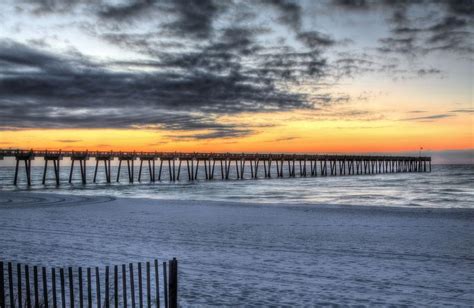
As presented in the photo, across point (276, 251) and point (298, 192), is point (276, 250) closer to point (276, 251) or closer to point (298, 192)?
point (276, 251)

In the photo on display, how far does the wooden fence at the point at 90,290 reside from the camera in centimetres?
566

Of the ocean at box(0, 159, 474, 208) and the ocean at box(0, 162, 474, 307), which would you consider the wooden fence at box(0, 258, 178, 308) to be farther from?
the ocean at box(0, 159, 474, 208)

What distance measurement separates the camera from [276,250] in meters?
12.3

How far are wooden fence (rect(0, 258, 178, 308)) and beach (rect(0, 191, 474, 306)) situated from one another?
78 centimetres

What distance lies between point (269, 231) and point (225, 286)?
760cm

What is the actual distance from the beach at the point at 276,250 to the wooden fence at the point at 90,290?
0.78 m

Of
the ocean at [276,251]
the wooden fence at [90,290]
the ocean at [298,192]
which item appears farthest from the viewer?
the ocean at [298,192]

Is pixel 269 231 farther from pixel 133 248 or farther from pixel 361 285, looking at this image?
pixel 361 285

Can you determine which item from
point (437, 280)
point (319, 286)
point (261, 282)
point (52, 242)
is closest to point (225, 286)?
point (261, 282)

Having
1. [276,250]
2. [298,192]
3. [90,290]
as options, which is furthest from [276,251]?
[298,192]

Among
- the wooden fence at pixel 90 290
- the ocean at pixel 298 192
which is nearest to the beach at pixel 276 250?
the wooden fence at pixel 90 290

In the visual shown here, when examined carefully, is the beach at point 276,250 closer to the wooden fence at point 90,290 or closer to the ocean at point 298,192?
the wooden fence at point 90,290

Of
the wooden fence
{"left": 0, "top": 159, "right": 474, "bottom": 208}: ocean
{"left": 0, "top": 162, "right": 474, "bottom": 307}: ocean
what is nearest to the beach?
{"left": 0, "top": 162, "right": 474, "bottom": 307}: ocean

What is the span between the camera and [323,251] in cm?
1220
